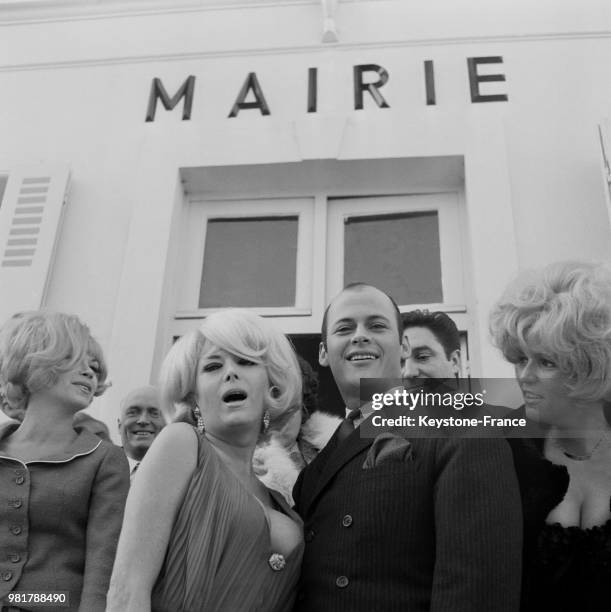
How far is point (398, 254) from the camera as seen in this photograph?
3.48m

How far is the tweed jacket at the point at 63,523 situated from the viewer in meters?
1.60

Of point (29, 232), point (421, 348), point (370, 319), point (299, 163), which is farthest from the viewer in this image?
point (299, 163)

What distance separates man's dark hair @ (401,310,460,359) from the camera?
2643 mm

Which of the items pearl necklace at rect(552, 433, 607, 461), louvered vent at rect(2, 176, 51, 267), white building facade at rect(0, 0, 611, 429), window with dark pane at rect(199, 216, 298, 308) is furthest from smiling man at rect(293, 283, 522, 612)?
louvered vent at rect(2, 176, 51, 267)

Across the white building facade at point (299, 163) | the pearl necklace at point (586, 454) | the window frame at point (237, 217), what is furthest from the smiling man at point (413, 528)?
the window frame at point (237, 217)

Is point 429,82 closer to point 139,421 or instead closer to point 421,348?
point 421,348

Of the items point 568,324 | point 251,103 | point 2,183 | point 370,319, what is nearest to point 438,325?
point 370,319

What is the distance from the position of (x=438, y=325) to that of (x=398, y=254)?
876 mm

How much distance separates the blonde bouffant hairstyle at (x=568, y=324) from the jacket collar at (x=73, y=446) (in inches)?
41.4

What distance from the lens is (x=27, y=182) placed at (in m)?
3.62

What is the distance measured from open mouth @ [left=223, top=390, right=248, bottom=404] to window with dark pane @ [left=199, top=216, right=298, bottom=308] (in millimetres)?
1729

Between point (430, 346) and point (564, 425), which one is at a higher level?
point (430, 346)

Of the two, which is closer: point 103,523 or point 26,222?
point 103,523

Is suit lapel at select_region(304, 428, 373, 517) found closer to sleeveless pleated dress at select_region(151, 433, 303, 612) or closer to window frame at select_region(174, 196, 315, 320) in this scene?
sleeveless pleated dress at select_region(151, 433, 303, 612)
